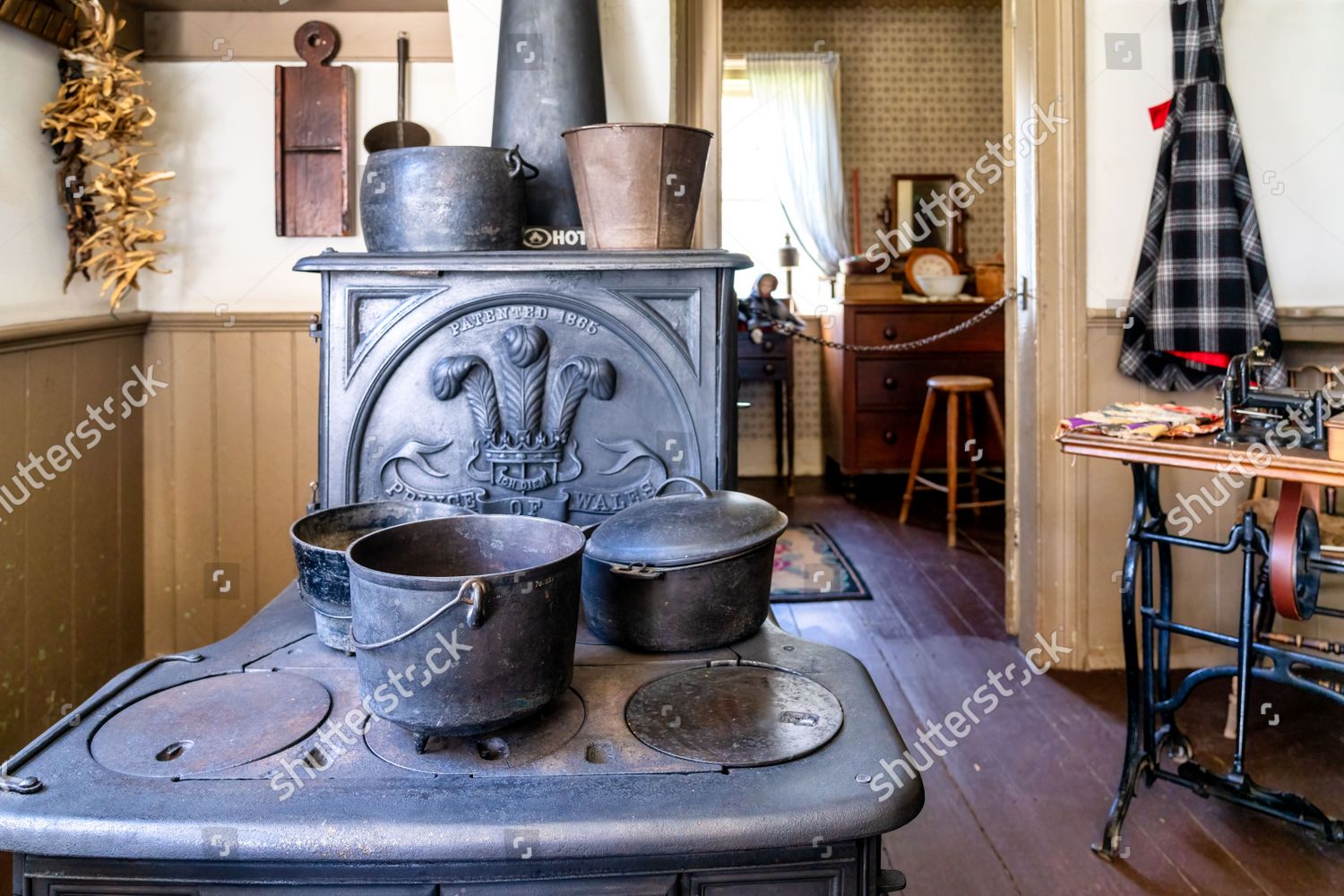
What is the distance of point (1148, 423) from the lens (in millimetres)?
1869

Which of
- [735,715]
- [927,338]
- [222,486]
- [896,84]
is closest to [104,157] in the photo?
[222,486]

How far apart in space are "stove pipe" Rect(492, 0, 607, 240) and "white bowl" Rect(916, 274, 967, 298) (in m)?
3.21

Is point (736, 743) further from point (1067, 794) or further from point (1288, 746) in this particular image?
point (1288, 746)

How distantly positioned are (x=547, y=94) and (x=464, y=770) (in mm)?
1349

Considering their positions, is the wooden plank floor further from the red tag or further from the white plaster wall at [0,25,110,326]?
the white plaster wall at [0,25,110,326]

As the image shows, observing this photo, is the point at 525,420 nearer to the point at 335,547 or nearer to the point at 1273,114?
the point at 335,547

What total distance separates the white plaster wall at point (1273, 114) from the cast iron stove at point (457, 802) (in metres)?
1.97

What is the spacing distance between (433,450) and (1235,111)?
2.17 m

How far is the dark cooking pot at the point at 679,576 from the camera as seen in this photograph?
146 centimetres

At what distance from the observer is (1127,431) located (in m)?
1.82

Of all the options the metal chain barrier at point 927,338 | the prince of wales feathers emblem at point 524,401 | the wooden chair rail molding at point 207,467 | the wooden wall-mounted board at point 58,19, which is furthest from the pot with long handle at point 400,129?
the metal chain barrier at point 927,338

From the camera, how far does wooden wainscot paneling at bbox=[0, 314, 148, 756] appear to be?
6.70 ft

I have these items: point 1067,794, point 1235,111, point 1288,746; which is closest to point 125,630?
point 1067,794

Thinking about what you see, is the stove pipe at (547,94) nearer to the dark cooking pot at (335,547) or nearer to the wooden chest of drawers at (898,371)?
the dark cooking pot at (335,547)
